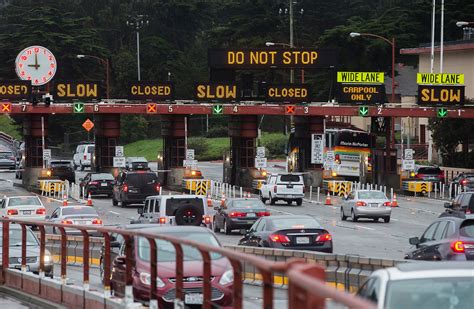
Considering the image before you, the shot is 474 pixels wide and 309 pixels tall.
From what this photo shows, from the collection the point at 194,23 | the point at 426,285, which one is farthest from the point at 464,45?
the point at 426,285

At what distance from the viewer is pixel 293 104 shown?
224 feet

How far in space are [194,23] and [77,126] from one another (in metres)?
23.5

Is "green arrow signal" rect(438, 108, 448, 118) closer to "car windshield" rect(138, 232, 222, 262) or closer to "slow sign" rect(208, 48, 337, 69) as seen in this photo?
"slow sign" rect(208, 48, 337, 69)

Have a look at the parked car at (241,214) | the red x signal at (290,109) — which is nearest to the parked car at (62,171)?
the red x signal at (290,109)

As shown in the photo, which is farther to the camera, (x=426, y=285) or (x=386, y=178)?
(x=386, y=178)

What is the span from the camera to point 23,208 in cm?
4531

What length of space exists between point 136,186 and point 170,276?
4280 centimetres

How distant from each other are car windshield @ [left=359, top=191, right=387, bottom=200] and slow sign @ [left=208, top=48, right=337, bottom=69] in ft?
61.7

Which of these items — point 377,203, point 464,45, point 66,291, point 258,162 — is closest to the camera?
point 66,291

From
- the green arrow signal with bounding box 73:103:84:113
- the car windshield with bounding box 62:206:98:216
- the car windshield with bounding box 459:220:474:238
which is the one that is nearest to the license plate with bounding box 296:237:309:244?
the car windshield with bounding box 459:220:474:238

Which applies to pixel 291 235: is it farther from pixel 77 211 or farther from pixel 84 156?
pixel 84 156

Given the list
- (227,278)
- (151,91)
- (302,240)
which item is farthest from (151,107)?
(227,278)

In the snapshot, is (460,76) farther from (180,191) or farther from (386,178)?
(180,191)

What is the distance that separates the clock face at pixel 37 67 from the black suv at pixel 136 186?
41.7ft
